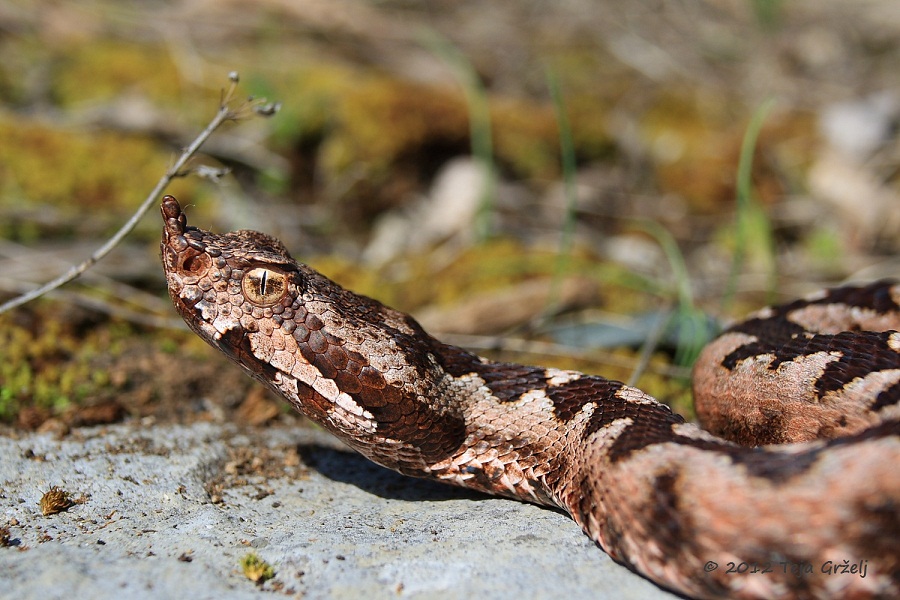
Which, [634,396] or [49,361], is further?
[49,361]

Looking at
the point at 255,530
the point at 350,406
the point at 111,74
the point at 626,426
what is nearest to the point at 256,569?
the point at 255,530

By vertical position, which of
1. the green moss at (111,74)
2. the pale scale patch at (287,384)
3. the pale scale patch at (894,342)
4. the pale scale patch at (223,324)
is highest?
the green moss at (111,74)

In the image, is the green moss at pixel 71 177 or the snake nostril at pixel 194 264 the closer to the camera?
the snake nostril at pixel 194 264

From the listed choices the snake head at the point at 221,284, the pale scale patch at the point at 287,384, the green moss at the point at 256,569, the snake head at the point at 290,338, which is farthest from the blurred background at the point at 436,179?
the green moss at the point at 256,569

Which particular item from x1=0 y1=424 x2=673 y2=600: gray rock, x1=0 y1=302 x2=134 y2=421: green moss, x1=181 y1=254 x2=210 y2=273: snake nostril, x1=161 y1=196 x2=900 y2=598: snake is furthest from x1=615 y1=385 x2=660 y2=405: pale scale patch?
x1=0 y1=302 x2=134 y2=421: green moss

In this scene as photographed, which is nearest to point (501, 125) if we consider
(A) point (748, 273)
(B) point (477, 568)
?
(A) point (748, 273)

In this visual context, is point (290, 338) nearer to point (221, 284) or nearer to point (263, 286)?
point (263, 286)

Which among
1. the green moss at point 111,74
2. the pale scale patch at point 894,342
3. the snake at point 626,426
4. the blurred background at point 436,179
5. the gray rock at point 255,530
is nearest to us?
the snake at point 626,426

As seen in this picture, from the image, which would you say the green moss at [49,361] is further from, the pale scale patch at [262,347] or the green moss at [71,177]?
the pale scale patch at [262,347]
